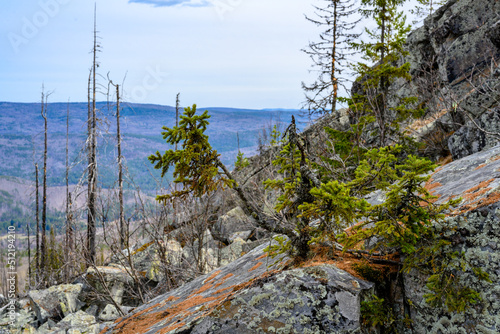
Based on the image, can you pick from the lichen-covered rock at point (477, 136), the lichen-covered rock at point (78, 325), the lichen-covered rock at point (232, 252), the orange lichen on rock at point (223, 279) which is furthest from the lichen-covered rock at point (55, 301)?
the lichen-covered rock at point (477, 136)

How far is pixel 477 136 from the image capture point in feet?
23.1

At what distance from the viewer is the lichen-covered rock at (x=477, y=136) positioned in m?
6.83

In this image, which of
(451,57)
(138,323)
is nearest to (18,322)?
(138,323)

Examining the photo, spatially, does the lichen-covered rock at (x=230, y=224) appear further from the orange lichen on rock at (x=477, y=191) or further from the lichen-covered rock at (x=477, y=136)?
the orange lichen on rock at (x=477, y=191)

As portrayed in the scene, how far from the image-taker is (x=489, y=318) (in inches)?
97.7

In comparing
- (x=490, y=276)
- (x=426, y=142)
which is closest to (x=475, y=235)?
(x=490, y=276)

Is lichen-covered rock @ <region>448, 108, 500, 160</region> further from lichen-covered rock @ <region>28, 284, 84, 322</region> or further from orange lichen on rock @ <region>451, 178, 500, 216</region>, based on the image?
lichen-covered rock @ <region>28, 284, 84, 322</region>

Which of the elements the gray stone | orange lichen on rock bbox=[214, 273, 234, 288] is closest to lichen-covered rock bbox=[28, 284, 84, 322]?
the gray stone

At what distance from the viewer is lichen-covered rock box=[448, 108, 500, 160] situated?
6832 mm

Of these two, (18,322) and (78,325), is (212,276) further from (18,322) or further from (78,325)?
(18,322)

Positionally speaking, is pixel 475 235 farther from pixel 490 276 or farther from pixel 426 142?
pixel 426 142

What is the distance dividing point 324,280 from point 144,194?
7.12 metres

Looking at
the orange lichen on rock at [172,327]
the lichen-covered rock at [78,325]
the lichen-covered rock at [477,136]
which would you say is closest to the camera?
the orange lichen on rock at [172,327]

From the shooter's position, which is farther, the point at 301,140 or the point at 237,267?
the point at 237,267
